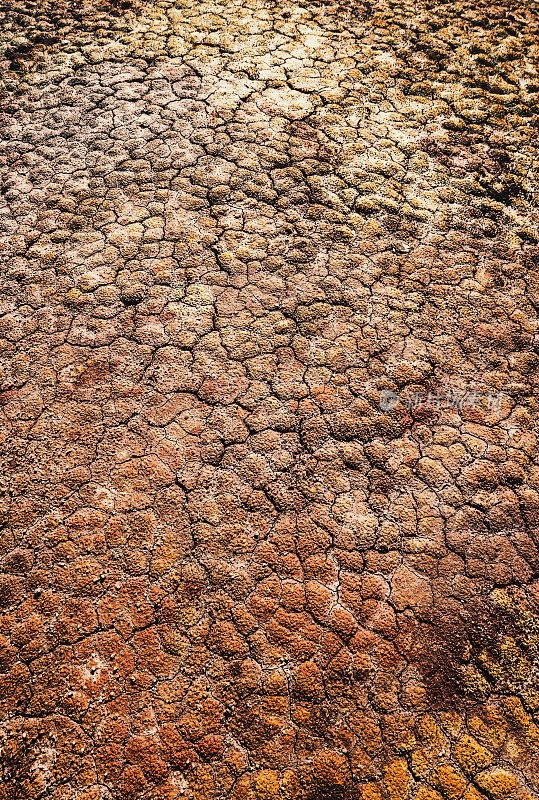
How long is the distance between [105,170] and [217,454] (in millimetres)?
1918

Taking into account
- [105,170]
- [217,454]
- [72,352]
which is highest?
[105,170]

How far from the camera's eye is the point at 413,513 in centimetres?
198

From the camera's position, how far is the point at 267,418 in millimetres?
2172

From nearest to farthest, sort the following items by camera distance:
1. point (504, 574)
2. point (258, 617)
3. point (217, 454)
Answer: point (258, 617)
point (504, 574)
point (217, 454)

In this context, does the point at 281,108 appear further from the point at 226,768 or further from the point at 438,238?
the point at 226,768

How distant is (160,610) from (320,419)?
96 cm

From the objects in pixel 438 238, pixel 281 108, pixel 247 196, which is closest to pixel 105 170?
pixel 247 196

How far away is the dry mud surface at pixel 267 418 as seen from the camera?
5.15ft

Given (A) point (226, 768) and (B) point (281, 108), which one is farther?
(B) point (281, 108)

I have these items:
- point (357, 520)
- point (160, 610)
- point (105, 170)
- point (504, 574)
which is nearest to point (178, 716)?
point (160, 610)

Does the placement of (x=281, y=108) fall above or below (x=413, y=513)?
above

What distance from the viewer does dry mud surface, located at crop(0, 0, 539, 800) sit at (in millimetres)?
1570

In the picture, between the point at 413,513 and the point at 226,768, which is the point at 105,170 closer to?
the point at 413,513

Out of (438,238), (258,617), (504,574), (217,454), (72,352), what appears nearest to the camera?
(258,617)
